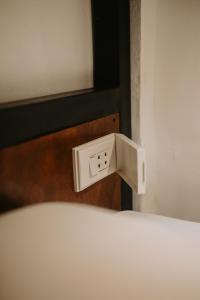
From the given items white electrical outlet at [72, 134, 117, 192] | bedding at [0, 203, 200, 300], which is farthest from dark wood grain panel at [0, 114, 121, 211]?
bedding at [0, 203, 200, 300]

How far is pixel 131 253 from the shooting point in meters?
0.38

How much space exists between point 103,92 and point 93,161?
169mm

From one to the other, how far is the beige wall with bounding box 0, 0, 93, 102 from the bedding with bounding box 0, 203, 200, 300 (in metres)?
0.30

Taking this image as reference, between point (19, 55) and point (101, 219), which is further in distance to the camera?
point (19, 55)

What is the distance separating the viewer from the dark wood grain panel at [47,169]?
21.8 inches

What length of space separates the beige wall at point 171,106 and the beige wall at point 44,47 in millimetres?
167

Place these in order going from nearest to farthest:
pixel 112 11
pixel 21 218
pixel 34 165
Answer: pixel 21 218, pixel 34 165, pixel 112 11

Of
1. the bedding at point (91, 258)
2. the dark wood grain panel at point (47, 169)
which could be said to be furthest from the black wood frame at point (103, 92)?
the bedding at point (91, 258)

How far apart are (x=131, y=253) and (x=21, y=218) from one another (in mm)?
159

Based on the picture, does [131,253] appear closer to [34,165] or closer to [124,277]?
[124,277]

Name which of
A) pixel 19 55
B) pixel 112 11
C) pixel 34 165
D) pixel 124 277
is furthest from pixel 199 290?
pixel 112 11

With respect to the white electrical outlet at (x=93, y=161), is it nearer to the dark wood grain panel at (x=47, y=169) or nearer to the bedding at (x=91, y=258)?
the dark wood grain panel at (x=47, y=169)

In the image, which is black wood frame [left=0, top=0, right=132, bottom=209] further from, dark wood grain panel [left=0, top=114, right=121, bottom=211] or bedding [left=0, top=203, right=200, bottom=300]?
bedding [left=0, top=203, right=200, bottom=300]

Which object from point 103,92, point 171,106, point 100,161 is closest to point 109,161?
point 100,161
